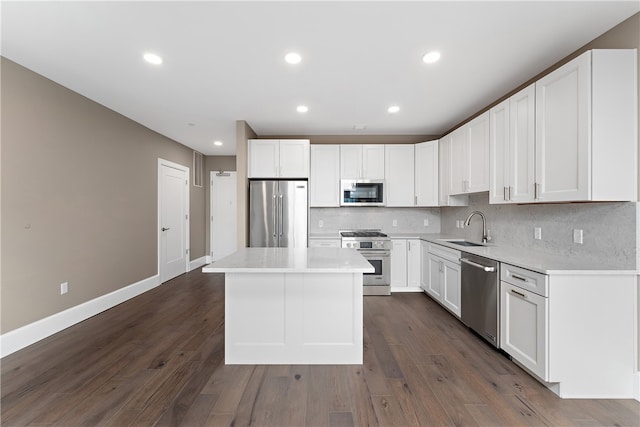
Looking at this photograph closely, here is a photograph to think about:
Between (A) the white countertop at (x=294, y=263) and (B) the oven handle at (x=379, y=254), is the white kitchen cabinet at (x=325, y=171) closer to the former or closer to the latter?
(B) the oven handle at (x=379, y=254)

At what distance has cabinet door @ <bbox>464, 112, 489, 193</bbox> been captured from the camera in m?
3.15

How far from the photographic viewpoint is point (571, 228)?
7.84ft

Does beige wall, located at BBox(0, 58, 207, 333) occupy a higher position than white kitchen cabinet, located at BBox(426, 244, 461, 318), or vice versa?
beige wall, located at BBox(0, 58, 207, 333)

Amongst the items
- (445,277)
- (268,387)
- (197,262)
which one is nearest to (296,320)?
(268,387)

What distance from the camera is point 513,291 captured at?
2287 mm

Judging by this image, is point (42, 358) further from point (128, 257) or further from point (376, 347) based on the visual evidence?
point (376, 347)

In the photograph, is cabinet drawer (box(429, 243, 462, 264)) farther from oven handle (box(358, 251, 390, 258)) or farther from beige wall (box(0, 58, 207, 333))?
beige wall (box(0, 58, 207, 333))

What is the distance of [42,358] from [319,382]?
8.07 feet

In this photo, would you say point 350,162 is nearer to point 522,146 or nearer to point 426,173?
point 426,173

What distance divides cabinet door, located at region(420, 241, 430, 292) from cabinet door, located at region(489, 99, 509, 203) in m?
1.46

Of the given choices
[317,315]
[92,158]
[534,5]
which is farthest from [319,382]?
[92,158]

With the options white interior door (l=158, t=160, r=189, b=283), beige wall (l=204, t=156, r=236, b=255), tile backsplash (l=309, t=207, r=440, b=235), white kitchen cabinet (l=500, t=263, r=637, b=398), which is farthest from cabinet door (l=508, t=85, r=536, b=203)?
beige wall (l=204, t=156, r=236, b=255)

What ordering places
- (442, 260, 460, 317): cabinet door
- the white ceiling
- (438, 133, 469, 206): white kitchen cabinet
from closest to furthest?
the white ceiling
(442, 260, 460, 317): cabinet door
(438, 133, 469, 206): white kitchen cabinet

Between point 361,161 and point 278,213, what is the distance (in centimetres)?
166
